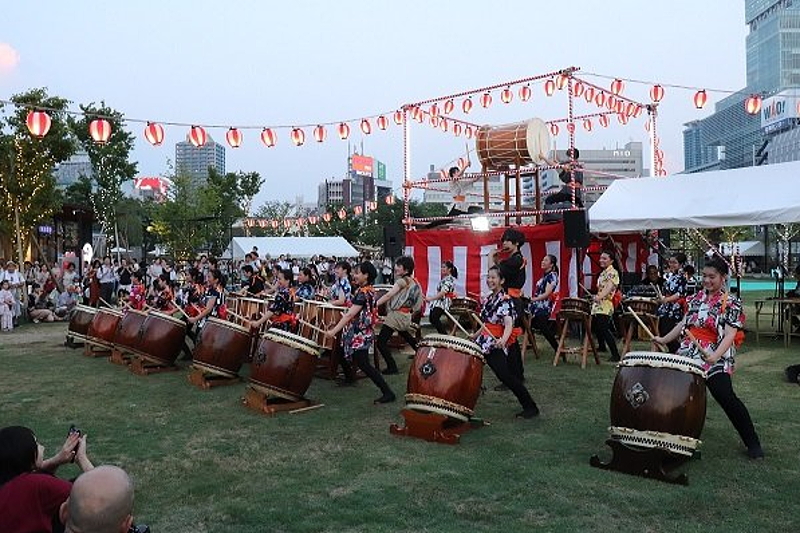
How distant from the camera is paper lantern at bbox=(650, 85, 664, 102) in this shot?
1348cm

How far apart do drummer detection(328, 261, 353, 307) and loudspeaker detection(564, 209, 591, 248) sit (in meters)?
4.00

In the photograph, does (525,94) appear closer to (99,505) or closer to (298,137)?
(298,137)

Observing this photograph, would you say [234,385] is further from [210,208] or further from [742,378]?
[210,208]

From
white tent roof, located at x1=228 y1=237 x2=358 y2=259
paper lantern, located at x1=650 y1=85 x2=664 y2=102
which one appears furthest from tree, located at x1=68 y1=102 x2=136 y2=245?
paper lantern, located at x1=650 y1=85 x2=664 y2=102

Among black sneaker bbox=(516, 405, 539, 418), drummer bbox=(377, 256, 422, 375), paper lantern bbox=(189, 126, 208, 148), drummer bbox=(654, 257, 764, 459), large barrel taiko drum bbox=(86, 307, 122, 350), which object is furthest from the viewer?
paper lantern bbox=(189, 126, 208, 148)

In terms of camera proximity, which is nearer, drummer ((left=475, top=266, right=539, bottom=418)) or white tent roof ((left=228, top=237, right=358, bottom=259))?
drummer ((left=475, top=266, right=539, bottom=418))

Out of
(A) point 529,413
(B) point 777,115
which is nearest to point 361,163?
(B) point 777,115

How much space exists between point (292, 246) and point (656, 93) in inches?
744

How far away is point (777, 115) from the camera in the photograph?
150 ft

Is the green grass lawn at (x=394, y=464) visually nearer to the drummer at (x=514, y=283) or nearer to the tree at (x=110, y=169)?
the drummer at (x=514, y=283)

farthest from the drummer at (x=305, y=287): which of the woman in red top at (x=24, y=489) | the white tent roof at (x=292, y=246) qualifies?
the white tent roof at (x=292, y=246)

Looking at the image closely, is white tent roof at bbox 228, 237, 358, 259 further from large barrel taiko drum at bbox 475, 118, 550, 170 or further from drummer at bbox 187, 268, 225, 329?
drummer at bbox 187, 268, 225, 329

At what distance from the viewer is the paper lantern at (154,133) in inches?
489

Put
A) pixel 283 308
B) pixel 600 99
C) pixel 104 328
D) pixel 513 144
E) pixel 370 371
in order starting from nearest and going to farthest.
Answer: pixel 370 371 → pixel 283 308 → pixel 104 328 → pixel 513 144 → pixel 600 99
